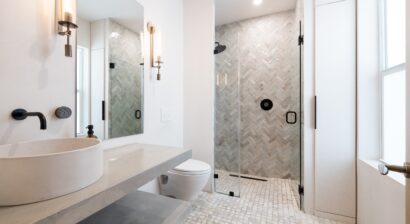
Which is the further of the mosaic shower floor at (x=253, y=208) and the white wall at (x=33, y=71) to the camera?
the mosaic shower floor at (x=253, y=208)

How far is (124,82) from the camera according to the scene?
172 cm

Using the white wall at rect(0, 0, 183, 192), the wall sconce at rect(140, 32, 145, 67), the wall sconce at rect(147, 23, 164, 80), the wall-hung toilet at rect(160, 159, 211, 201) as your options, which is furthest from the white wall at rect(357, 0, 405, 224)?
the white wall at rect(0, 0, 183, 192)

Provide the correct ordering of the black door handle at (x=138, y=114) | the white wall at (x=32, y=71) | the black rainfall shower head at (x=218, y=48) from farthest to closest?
the black rainfall shower head at (x=218, y=48) < the black door handle at (x=138, y=114) < the white wall at (x=32, y=71)

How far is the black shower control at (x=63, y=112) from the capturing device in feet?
3.72

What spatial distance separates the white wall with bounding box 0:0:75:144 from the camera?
94 cm

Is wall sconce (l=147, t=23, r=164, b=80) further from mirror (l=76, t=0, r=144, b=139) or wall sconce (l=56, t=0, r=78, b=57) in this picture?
wall sconce (l=56, t=0, r=78, b=57)

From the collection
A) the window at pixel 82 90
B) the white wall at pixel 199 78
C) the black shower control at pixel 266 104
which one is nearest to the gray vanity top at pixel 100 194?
the window at pixel 82 90

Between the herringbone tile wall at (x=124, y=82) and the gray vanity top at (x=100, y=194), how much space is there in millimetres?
508

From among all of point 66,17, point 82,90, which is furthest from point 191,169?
point 66,17

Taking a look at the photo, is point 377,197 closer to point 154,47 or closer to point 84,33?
point 154,47

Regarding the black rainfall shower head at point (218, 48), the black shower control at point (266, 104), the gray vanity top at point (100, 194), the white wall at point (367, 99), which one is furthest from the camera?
the black shower control at point (266, 104)

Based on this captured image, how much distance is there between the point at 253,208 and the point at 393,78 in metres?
1.72

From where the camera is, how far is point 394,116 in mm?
1479

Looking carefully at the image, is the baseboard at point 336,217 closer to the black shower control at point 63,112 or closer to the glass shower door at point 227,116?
the glass shower door at point 227,116
